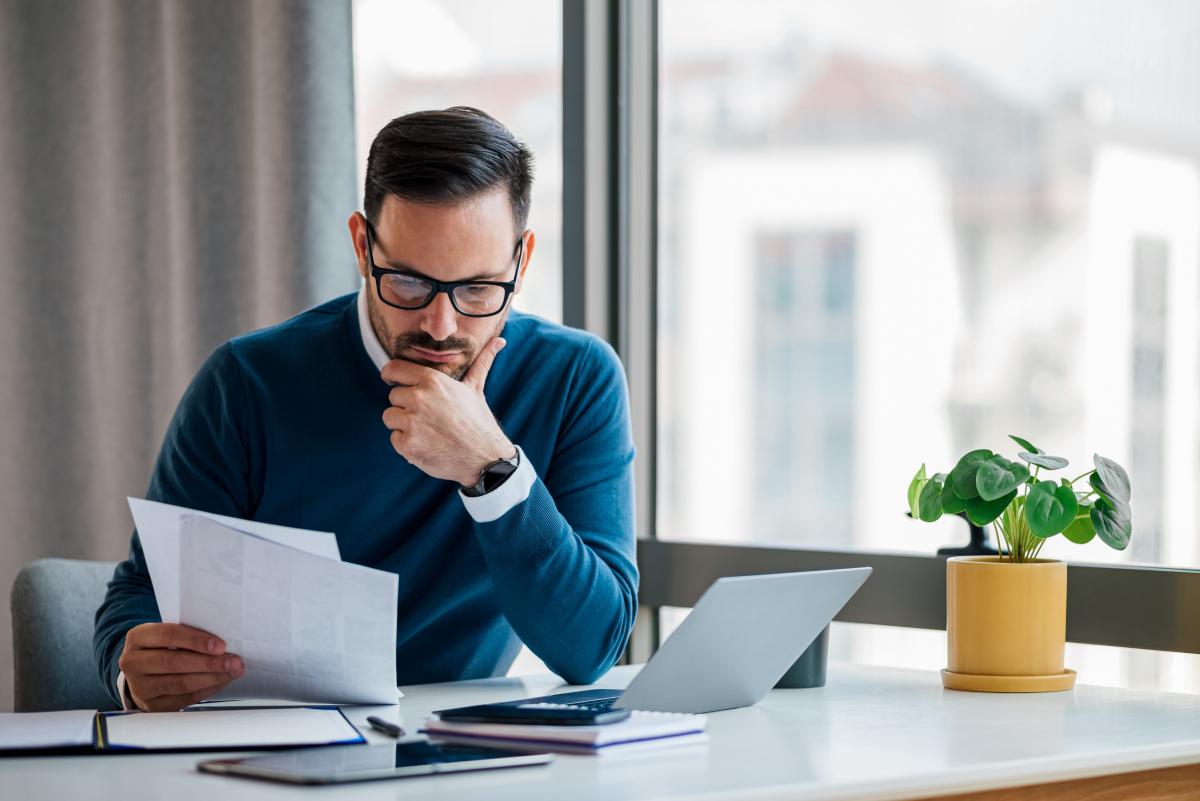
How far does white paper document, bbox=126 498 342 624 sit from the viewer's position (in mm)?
1270

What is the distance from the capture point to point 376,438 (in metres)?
1.72

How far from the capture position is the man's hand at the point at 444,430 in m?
1.50

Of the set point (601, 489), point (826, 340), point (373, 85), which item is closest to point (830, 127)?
point (826, 340)

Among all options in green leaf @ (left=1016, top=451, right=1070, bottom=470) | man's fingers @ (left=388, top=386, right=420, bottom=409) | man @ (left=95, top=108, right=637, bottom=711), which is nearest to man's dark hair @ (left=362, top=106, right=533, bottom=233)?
man @ (left=95, top=108, right=637, bottom=711)

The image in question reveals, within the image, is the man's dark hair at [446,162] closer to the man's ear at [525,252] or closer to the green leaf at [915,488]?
the man's ear at [525,252]

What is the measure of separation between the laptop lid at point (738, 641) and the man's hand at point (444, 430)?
322 mm

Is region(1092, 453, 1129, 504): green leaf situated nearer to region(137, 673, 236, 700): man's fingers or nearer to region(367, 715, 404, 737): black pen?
region(367, 715, 404, 737): black pen

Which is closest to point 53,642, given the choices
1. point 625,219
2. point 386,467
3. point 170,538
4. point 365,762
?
point 386,467

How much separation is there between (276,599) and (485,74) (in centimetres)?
151

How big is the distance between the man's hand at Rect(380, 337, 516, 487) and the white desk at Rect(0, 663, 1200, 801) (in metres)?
0.25

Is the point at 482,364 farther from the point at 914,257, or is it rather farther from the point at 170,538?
the point at 914,257

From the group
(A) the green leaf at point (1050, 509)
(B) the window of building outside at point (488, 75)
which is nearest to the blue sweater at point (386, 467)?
(A) the green leaf at point (1050, 509)

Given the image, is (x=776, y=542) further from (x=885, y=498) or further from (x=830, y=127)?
(x=830, y=127)

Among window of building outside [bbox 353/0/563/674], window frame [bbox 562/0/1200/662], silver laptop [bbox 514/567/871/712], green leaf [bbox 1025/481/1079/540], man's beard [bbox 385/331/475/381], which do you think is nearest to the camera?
silver laptop [bbox 514/567/871/712]
